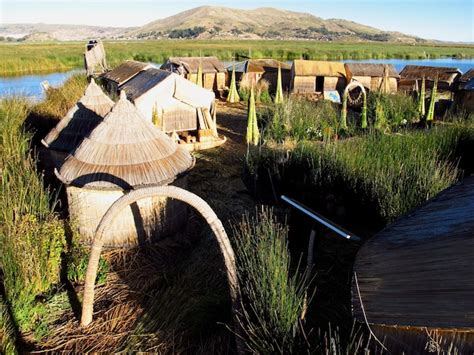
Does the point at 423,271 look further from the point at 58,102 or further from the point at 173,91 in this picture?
the point at 58,102

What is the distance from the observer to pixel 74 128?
735 cm

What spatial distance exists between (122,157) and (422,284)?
3.98 meters

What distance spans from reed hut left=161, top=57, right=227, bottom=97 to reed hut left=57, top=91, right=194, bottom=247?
49.5 feet

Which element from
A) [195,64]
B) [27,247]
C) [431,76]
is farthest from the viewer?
[431,76]

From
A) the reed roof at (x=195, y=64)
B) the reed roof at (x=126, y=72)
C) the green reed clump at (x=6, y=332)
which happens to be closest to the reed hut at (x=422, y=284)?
A: the green reed clump at (x=6, y=332)

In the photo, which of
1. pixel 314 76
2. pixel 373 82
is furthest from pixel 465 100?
pixel 314 76

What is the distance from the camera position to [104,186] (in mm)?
5035

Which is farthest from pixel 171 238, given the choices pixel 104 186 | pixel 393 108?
pixel 393 108

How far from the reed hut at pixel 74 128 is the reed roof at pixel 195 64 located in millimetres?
12978

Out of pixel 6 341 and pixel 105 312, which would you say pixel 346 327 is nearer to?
pixel 105 312

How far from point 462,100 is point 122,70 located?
12.4 meters

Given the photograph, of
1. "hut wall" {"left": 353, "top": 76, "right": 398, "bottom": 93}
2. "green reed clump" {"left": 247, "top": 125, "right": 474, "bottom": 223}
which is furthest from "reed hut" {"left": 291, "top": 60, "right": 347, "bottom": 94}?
"green reed clump" {"left": 247, "top": 125, "right": 474, "bottom": 223}

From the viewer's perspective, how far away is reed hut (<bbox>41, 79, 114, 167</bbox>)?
7.25 m

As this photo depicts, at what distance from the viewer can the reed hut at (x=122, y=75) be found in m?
13.7
